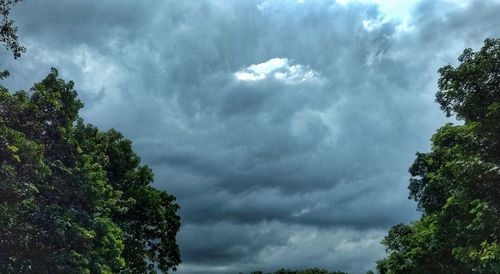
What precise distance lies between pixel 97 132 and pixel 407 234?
1036 inches

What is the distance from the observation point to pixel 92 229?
29.4 metres

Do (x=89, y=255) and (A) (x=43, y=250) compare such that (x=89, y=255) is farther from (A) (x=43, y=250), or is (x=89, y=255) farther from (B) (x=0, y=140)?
(B) (x=0, y=140)

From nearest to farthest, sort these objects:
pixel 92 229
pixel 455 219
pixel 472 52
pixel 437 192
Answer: pixel 472 52, pixel 92 229, pixel 455 219, pixel 437 192

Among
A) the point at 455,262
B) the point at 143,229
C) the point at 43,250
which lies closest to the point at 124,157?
the point at 143,229

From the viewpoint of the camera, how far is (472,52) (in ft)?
90.5

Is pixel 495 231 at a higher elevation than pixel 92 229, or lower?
lower

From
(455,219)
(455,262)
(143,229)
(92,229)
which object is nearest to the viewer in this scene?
(92,229)

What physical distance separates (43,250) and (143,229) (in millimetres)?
20884

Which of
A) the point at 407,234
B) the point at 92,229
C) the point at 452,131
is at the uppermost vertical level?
the point at 452,131

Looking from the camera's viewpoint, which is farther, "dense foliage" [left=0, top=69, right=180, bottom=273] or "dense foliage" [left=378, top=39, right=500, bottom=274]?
"dense foliage" [left=378, top=39, right=500, bottom=274]

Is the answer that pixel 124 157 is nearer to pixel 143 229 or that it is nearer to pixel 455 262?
pixel 143 229

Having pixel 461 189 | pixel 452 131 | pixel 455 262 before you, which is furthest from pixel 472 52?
pixel 455 262

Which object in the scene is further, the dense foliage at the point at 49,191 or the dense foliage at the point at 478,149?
the dense foliage at the point at 478,149

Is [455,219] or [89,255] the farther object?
[455,219]
